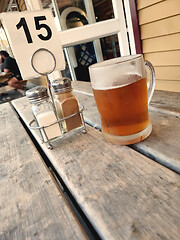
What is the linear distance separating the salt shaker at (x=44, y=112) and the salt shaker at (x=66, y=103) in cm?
2

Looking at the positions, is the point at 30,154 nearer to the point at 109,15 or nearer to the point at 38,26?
the point at 38,26

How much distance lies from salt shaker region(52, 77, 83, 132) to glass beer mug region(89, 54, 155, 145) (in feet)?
0.36

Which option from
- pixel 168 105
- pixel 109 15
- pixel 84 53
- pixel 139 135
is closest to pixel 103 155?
pixel 139 135

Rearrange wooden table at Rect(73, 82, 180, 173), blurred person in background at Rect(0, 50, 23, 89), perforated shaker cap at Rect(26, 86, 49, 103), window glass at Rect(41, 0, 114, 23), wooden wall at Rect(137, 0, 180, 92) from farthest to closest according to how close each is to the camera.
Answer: blurred person in background at Rect(0, 50, 23, 89), window glass at Rect(41, 0, 114, 23), wooden wall at Rect(137, 0, 180, 92), perforated shaker cap at Rect(26, 86, 49, 103), wooden table at Rect(73, 82, 180, 173)

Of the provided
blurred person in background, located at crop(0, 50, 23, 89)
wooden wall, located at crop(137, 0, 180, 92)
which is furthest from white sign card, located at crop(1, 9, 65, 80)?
blurred person in background, located at crop(0, 50, 23, 89)

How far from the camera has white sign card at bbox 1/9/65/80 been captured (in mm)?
486

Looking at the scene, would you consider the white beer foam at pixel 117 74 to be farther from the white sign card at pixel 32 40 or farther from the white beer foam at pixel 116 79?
the white sign card at pixel 32 40

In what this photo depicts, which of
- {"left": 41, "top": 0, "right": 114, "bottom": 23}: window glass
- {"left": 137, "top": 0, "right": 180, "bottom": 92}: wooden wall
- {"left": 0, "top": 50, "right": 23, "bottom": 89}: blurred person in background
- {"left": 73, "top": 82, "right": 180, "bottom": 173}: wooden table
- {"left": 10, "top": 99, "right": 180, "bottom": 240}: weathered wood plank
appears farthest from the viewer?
{"left": 0, "top": 50, "right": 23, "bottom": 89}: blurred person in background

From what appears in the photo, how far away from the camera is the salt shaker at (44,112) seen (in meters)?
0.47

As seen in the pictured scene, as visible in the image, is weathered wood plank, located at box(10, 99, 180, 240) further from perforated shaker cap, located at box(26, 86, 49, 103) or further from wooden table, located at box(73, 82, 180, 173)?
perforated shaker cap, located at box(26, 86, 49, 103)

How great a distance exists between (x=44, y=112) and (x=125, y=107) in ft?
0.75

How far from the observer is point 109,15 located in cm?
236

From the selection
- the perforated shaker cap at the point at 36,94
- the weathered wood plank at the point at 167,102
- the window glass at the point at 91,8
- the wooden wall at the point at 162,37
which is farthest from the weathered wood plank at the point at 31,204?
the window glass at the point at 91,8

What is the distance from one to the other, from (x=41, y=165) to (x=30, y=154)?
0.08 m
